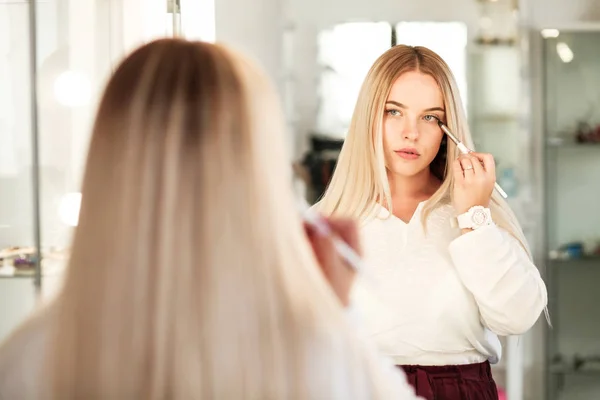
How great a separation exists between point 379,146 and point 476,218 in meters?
0.21

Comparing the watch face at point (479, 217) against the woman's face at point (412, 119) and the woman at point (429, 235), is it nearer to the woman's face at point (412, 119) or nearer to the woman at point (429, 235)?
the woman at point (429, 235)

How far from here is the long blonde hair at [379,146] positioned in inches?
60.7

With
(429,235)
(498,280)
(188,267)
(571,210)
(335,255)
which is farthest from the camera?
(571,210)

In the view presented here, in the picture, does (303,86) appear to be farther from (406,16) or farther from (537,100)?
(537,100)

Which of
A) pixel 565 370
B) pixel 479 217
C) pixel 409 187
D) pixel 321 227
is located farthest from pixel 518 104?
pixel 321 227

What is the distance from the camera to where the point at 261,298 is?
75cm

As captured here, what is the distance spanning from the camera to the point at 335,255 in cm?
91

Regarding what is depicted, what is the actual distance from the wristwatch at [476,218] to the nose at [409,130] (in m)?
0.16

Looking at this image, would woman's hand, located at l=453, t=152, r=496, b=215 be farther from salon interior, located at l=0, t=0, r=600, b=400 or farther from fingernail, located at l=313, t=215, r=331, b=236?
salon interior, located at l=0, t=0, r=600, b=400

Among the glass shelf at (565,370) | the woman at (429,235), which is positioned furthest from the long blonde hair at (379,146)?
the glass shelf at (565,370)

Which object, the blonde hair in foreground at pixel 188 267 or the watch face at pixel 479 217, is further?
the watch face at pixel 479 217

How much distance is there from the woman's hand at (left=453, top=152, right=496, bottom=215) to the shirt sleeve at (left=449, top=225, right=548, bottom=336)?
54mm

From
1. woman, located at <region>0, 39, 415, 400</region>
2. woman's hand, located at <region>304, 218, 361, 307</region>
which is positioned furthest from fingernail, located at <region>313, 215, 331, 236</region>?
woman, located at <region>0, 39, 415, 400</region>

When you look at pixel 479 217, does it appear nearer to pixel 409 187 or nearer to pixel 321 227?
pixel 409 187
